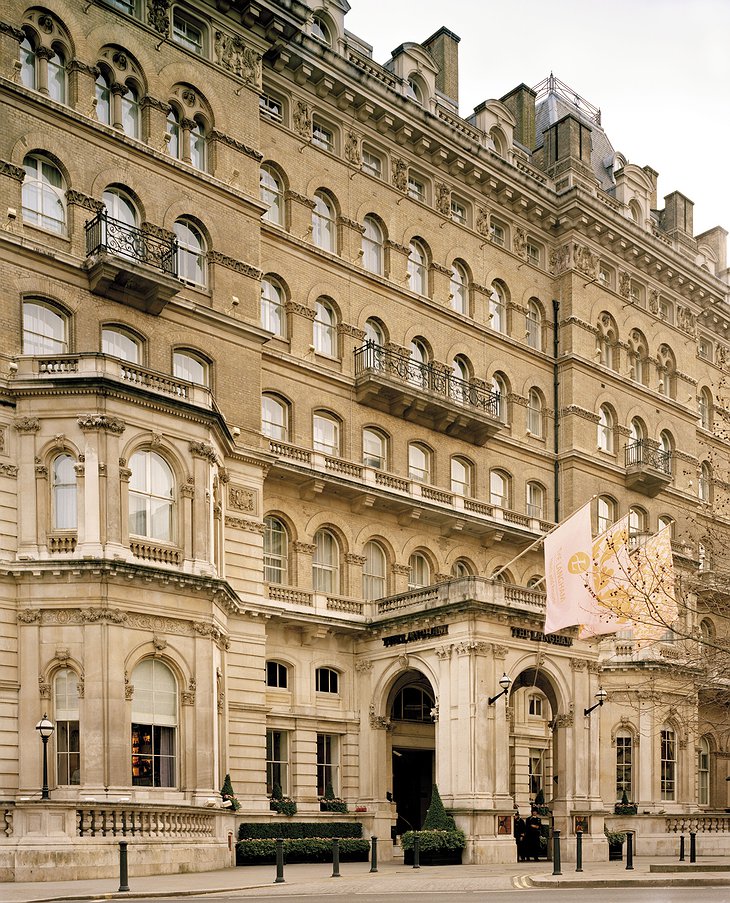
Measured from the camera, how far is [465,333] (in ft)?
167

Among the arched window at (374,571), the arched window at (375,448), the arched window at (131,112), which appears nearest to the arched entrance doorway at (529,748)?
the arched window at (374,571)

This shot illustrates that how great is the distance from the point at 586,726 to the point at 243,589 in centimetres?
1232

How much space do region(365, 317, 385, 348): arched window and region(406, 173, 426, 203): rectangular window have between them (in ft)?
19.0

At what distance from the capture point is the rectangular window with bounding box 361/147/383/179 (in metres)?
48.2

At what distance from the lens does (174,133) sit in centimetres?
4038

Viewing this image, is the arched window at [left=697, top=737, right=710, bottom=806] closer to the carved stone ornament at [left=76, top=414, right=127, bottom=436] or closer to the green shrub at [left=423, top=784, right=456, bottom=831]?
the green shrub at [left=423, top=784, right=456, bottom=831]

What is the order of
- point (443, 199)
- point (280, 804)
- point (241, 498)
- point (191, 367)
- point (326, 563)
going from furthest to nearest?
point (443, 199) → point (326, 563) → point (241, 498) → point (191, 367) → point (280, 804)

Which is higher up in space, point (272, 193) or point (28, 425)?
point (272, 193)

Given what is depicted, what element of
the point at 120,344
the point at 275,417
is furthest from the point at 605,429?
the point at 120,344

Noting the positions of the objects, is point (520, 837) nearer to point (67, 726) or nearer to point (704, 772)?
point (67, 726)

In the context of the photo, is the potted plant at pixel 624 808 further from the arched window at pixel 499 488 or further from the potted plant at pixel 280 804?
the potted plant at pixel 280 804

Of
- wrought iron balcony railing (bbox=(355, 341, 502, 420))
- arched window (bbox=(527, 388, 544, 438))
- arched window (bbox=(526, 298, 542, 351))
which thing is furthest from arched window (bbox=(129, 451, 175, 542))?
arched window (bbox=(526, 298, 542, 351))

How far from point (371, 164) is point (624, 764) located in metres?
24.8

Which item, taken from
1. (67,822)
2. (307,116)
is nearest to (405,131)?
(307,116)
